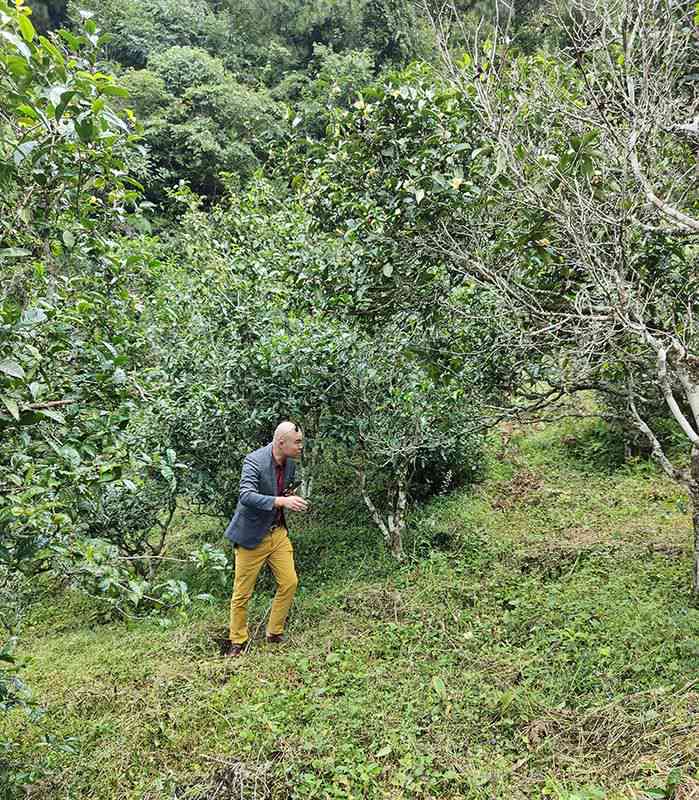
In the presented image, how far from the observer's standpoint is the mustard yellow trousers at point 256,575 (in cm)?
471

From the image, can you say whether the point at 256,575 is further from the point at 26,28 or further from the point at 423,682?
the point at 26,28

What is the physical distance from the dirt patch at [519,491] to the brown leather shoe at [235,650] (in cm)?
348

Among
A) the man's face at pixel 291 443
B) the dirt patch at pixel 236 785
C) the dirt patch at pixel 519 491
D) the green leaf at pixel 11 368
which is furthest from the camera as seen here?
the dirt patch at pixel 519 491

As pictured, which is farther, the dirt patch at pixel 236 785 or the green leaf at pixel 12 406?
the dirt patch at pixel 236 785

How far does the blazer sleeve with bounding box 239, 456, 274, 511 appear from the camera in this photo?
14.5 ft

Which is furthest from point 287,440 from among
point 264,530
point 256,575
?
point 256,575

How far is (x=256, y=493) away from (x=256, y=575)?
74 centimetres

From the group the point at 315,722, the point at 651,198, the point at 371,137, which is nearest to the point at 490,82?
the point at 371,137

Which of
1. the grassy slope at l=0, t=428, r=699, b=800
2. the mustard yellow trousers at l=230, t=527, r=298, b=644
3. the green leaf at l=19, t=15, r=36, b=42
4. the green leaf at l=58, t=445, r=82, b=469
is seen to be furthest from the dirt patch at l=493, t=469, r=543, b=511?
the green leaf at l=19, t=15, r=36, b=42

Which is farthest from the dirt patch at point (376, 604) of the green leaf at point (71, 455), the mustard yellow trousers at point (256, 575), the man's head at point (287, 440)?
the green leaf at point (71, 455)

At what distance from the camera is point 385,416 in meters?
5.75

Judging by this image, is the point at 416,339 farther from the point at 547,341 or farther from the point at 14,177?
the point at 14,177

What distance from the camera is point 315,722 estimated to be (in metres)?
3.60

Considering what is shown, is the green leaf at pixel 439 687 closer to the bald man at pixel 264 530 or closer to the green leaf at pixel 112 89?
the bald man at pixel 264 530
